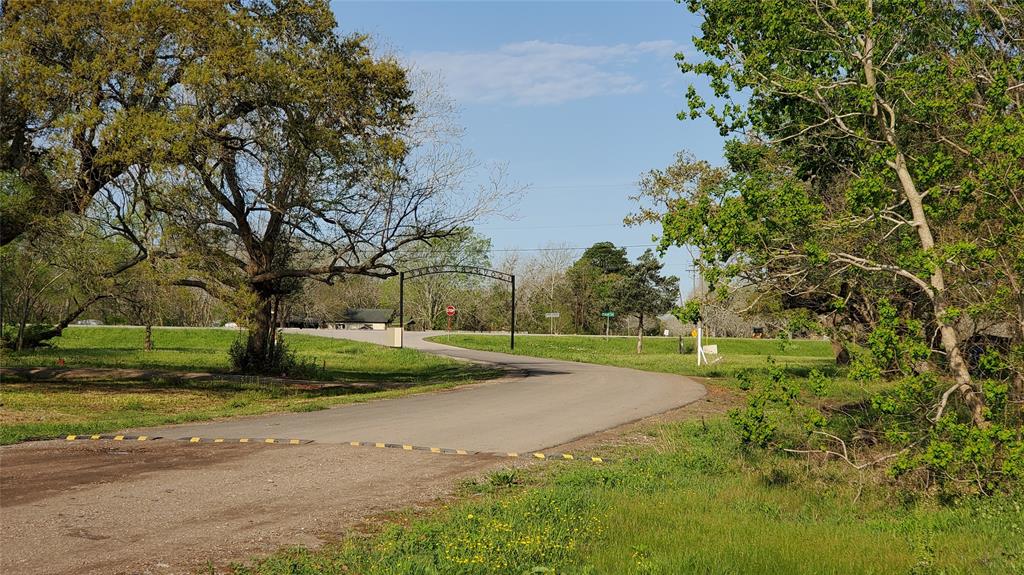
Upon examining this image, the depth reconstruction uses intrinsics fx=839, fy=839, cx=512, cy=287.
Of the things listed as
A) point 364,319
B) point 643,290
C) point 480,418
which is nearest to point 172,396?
point 480,418

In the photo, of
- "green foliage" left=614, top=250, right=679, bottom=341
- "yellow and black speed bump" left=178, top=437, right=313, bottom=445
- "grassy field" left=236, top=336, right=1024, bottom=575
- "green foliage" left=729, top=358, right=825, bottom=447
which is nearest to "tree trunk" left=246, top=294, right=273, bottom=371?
"yellow and black speed bump" left=178, top=437, right=313, bottom=445

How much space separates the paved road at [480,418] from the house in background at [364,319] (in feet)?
331

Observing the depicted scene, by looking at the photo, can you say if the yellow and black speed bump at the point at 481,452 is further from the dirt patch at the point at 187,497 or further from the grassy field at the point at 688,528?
the grassy field at the point at 688,528

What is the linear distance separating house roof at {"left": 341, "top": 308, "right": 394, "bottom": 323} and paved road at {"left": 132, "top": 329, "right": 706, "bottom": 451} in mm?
103372

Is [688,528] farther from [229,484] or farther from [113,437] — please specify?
[113,437]

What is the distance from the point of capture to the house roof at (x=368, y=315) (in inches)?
5002

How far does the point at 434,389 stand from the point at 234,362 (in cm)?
863

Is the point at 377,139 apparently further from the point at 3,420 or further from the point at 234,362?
the point at 3,420

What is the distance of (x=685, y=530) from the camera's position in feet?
24.5

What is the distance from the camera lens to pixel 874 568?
21.6ft

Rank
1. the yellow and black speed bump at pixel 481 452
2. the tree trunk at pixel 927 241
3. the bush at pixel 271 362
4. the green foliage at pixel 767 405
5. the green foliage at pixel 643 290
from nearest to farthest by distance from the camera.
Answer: the green foliage at pixel 767 405 → the tree trunk at pixel 927 241 → the yellow and black speed bump at pixel 481 452 → the bush at pixel 271 362 → the green foliage at pixel 643 290

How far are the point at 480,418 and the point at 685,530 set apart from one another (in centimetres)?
975

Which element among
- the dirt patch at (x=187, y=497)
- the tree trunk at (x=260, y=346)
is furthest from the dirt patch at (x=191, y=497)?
the tree trunk at (x=260, y=346)

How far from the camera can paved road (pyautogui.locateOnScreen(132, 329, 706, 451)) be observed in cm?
1387
